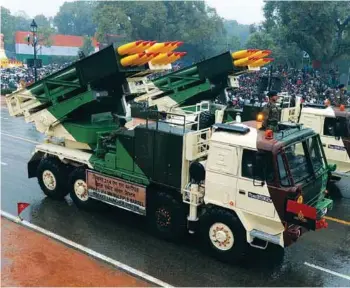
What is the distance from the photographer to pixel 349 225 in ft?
32.4

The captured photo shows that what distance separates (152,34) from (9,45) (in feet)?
147

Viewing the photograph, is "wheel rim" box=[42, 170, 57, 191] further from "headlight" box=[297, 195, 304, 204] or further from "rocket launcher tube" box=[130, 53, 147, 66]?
"headlight" box=[297, 195, 304, 204]

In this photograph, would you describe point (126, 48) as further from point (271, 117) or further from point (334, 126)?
point (334, 126)

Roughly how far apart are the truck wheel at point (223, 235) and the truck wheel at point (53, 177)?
4.18m

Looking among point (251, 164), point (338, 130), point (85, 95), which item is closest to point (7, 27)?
point (85, 95)

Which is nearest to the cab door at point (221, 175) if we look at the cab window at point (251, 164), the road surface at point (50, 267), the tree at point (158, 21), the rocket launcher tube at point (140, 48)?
the cab window at point (251, 164)

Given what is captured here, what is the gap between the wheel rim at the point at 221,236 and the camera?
25.3ft

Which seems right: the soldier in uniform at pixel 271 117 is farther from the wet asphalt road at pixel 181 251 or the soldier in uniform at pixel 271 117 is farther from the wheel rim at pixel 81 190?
the wheel rim at pixel 81 190

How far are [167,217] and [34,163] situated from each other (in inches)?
180

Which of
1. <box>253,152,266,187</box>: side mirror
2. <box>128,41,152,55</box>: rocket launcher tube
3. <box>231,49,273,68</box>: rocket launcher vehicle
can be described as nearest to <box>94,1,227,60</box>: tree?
<box>231,49,273,68</box>: rocket launcher vehicle

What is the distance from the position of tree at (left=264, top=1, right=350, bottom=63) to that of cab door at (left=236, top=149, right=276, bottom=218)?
29731mm

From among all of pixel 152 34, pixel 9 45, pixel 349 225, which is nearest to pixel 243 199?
pixel 349 225

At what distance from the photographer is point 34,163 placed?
11.3 meters

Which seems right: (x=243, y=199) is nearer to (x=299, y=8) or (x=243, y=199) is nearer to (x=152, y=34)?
(x=299, y=8)
